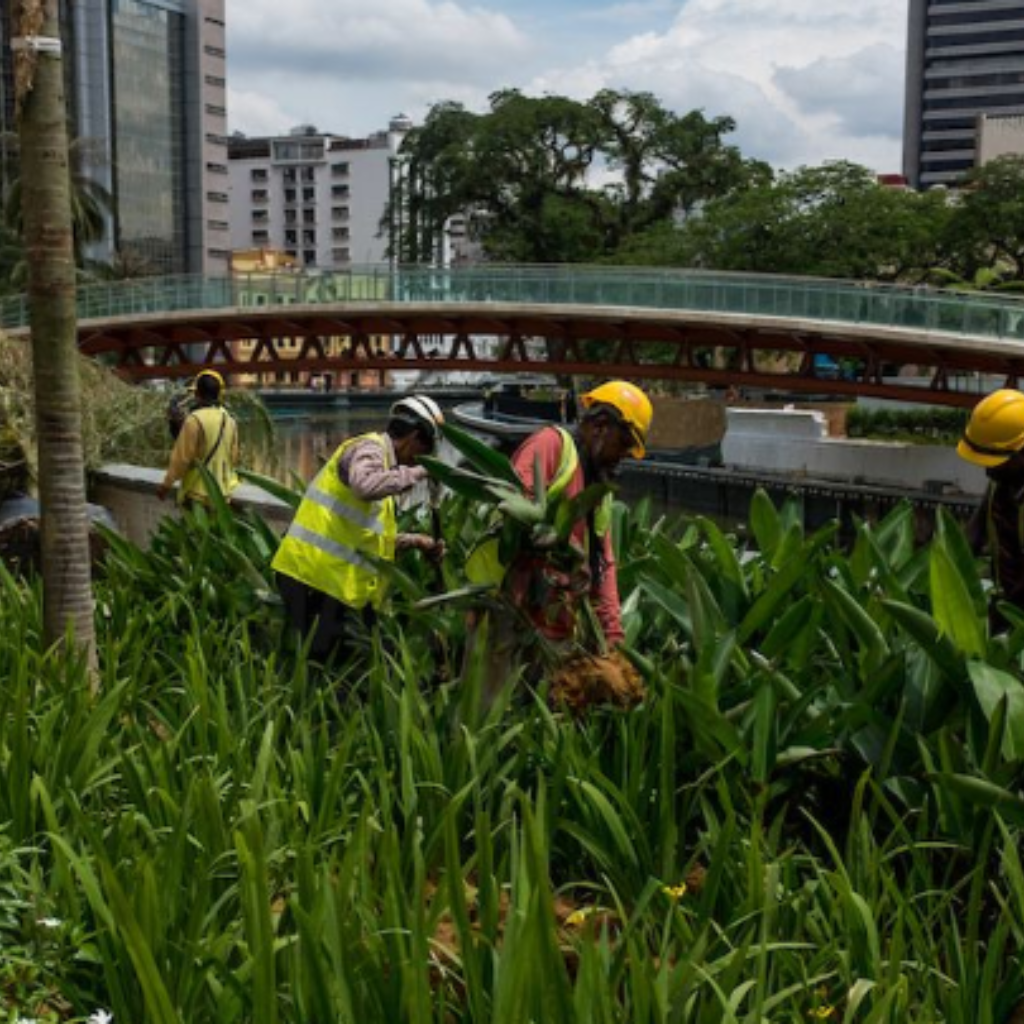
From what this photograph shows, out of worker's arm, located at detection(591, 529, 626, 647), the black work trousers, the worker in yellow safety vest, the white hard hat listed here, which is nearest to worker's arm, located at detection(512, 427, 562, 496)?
worker's arm, located at detection(591, 529, 626, 647)

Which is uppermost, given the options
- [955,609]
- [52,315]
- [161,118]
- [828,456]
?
[161,118]

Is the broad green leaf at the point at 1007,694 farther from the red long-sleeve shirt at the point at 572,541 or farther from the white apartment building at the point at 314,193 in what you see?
the white apartment building at the point at 314,193

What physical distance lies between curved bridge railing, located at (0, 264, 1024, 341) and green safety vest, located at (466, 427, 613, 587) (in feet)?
92.0

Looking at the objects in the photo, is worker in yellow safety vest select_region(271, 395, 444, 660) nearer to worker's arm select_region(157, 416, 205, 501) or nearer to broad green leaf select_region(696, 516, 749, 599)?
broad green leaf select_region(696, 516, 749, 599)

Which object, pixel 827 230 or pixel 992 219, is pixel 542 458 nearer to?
pixel 827 230

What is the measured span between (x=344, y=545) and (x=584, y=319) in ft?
107

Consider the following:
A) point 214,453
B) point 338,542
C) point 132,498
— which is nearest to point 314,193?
point 132,498

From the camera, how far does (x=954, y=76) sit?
447 feet

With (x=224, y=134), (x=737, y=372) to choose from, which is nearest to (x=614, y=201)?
(x=737, y=372)

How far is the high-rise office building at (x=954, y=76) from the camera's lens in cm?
13350

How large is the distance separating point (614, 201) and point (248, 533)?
6292 cm

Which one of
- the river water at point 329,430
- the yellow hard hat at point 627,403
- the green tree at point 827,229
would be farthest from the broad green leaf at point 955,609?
the green tree at point 827,229

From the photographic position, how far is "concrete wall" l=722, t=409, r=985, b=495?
39.2 metres

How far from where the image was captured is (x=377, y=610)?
18.9 ft
